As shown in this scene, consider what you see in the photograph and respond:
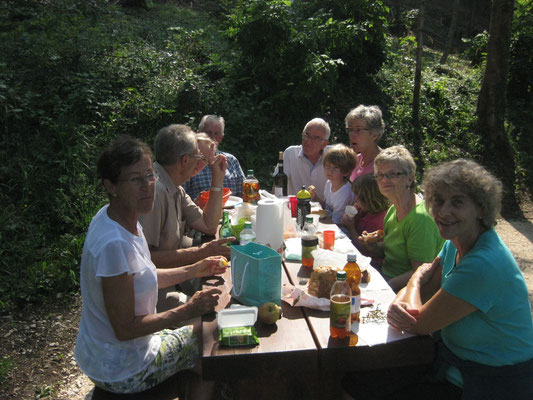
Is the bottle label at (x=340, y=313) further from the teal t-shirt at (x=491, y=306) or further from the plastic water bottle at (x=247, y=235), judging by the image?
the plastic water bottle at (x=247, y=235)

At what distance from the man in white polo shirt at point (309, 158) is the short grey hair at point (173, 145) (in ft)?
5.86

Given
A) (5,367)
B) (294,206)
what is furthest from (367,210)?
(5,367)

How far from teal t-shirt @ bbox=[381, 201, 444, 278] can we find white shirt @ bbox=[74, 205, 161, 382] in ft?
5.21

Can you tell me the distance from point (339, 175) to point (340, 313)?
2.24m

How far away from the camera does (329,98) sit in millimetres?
8258

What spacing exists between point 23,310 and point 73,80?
12.2ft

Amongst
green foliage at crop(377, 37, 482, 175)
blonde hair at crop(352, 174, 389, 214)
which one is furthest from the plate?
green foliage at crop(377, 37, 482, 175)

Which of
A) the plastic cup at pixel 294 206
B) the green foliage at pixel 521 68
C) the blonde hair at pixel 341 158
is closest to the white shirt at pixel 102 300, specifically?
the plastic cup at pixel 294 206

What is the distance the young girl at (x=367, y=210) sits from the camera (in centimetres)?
347

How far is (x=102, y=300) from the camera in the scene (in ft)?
6.61

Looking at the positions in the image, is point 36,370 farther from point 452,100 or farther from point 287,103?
point 452,100

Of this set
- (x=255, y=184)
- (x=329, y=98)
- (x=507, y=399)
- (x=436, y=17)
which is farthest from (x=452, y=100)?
(x=436, y=17)

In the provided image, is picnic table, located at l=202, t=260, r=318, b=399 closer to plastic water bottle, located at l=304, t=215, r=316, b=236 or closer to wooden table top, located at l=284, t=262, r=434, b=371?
wooden table top, located at l=284, t=262, r=434, b=371

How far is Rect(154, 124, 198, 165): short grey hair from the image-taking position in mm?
2961
